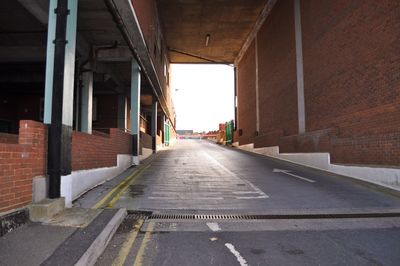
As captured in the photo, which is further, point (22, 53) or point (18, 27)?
point (22, 53)

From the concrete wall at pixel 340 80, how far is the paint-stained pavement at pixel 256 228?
6.47 feet

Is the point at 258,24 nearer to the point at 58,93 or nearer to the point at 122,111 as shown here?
the point at 122,111

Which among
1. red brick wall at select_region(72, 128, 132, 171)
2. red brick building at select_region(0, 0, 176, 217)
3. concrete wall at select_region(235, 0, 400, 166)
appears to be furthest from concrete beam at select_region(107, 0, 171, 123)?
concrete wall at select_region(235, 0, 400, 166)

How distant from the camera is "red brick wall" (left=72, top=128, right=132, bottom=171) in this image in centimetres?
983

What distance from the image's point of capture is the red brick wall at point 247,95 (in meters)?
33.0

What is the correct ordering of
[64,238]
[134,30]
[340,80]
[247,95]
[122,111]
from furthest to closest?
[247,95]
[122,111]
[340,80]
[134,30]
[64,238]

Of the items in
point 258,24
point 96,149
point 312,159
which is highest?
point 258,24

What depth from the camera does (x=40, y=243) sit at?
5824 mm

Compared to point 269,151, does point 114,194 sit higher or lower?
lower

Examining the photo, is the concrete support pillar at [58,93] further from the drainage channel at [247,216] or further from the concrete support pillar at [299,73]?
the concrete support pillar at [299,73]

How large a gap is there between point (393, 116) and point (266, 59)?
17.0 meters

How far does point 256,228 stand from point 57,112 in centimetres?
445

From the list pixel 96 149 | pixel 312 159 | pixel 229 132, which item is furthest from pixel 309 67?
pixel 229 132

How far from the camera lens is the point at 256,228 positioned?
24.8ft
